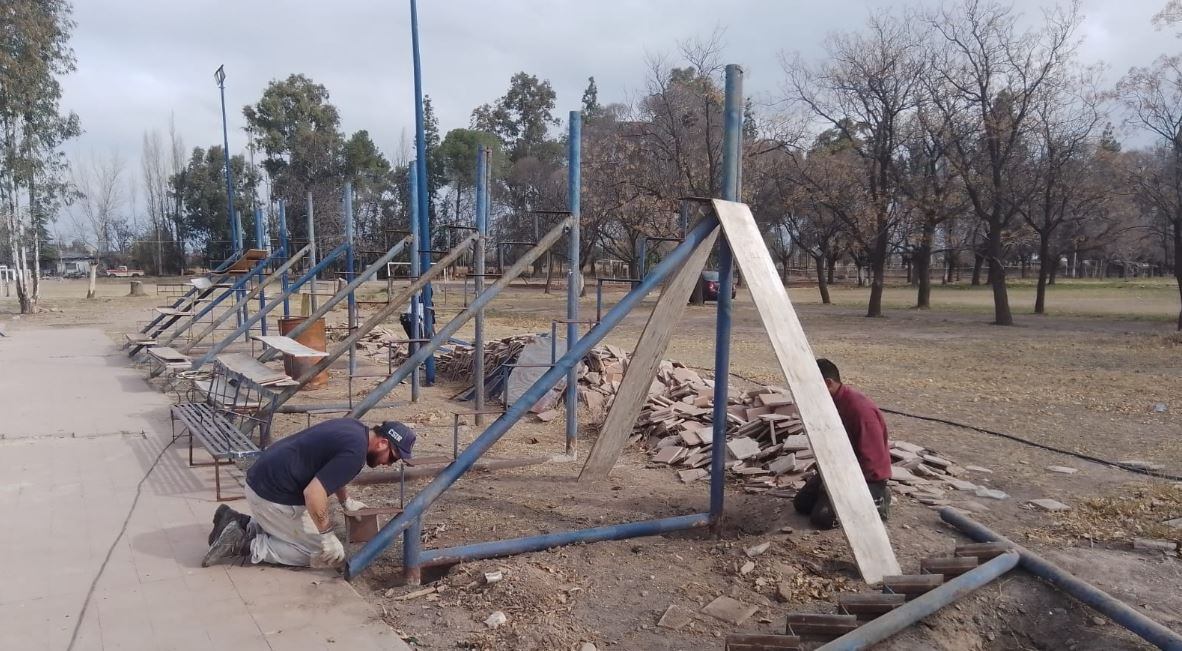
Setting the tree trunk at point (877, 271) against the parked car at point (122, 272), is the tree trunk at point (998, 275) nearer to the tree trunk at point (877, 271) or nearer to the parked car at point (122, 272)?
the tree trunk at point (877, 271)

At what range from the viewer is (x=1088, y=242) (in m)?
37.6

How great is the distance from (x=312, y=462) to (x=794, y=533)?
304cm

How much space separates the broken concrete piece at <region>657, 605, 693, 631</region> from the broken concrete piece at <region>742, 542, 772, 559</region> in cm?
82

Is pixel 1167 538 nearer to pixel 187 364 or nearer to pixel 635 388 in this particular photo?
pixel 635 388

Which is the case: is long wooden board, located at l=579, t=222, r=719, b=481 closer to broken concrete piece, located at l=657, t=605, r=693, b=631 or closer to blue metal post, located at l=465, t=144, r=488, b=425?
broken concrete piece, located at l=657, t=605, r=693, b=631

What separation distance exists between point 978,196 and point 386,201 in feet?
122

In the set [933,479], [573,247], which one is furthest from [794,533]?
[573,247]

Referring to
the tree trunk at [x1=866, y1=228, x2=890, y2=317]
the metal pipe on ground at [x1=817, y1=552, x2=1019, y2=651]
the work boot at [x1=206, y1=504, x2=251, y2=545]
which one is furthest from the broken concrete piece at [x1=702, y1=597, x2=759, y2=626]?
the tree trunk at [x1=866, y1=228, x2=890, y2=317]

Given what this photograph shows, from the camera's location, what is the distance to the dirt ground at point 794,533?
12.4ft

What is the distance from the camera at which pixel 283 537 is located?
14.4ft

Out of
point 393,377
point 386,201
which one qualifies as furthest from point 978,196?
point 386,201

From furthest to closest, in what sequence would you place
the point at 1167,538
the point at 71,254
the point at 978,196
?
1. the point at 71,254
2. the point at 978,196
3. the point at 1167,538

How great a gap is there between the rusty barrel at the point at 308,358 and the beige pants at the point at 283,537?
6.19m

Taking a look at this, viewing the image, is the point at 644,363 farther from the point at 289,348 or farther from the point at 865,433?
the point at 289,348
